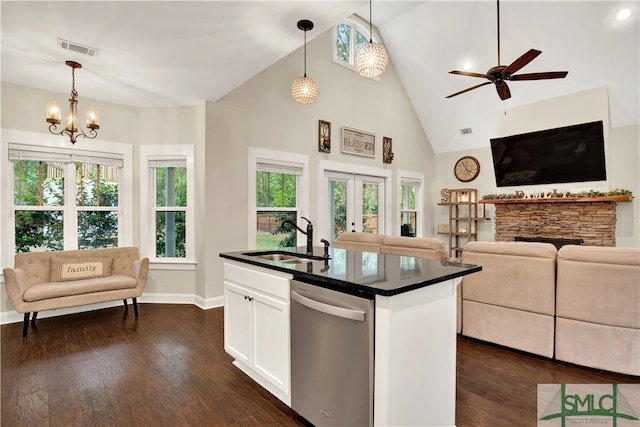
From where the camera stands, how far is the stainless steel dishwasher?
1581 mm

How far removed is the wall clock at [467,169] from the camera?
7.60m

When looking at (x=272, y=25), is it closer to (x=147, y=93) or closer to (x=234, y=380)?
(x=147, y=93)

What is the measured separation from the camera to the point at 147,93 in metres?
4.22

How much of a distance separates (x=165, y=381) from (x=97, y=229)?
115 inches

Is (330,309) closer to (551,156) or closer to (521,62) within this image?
(521,62)

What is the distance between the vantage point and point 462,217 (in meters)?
7.78

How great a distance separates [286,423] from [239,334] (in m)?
0.75

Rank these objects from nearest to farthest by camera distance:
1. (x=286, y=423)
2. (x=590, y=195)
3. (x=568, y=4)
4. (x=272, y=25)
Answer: (x=286, y=423) → (x=272, y=25) → (x=568, y=4) → (x=590, y=195)

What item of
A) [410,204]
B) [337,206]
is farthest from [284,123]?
[410,204]

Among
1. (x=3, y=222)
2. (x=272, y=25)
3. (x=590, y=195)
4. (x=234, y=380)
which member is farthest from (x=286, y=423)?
(x=590, y=195)

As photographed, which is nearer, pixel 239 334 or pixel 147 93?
pixel 239 334

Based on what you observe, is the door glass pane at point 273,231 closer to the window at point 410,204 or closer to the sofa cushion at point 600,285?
the window at point 410,204

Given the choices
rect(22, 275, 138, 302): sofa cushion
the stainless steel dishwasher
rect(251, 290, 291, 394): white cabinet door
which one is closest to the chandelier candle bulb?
rect(22, 275, 138, 302): sofa cushion

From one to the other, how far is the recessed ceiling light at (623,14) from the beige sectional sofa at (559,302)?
414 cm
